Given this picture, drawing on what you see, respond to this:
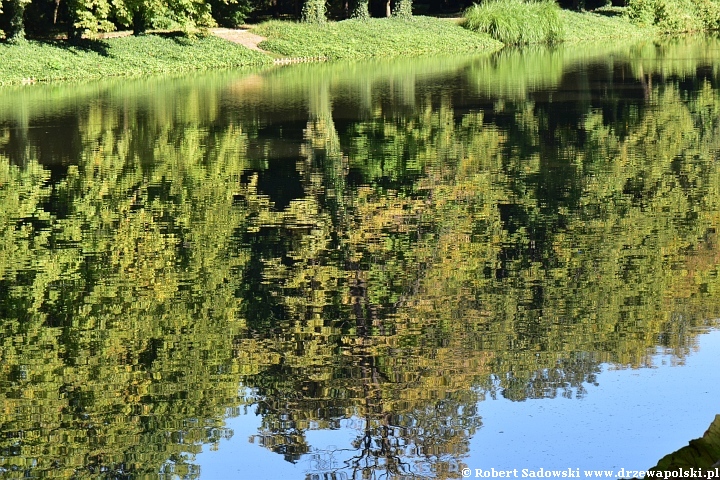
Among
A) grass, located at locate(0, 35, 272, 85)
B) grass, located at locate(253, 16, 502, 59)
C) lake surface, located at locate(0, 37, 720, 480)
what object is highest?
grass, located at locate(253, 16, 502, 59)

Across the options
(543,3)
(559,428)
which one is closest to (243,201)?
(559,428)

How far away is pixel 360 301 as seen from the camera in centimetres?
1077

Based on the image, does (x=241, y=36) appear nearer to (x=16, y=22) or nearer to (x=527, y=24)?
(x=16, y=22)

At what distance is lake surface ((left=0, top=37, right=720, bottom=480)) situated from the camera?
7684 mm

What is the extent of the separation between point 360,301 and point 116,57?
34488 mm

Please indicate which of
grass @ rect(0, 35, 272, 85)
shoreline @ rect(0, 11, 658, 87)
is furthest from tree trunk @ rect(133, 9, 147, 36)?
grass @ rect(0, 35, 272, 85)

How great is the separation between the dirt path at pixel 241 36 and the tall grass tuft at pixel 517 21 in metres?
12.5

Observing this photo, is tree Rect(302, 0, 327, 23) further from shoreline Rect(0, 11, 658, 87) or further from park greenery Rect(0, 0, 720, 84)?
A: shoreline Rect(0, 11, 658, 87)

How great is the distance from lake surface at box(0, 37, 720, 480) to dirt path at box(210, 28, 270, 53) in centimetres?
2691

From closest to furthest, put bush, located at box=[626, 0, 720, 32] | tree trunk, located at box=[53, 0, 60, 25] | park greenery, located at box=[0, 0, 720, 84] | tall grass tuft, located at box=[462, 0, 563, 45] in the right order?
1. park greenery, located at box=[0, 0, 720, 84]
2. tree trunk, located at box=[53, 0, 60, 25]
3. tall grass tuft, located at box=[462, 0, 563, 45]
4. bush, located at box=[626, 0, 720, 32]

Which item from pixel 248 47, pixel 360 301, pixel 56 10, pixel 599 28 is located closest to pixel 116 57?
pixel 56 10

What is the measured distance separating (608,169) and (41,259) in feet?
28.5

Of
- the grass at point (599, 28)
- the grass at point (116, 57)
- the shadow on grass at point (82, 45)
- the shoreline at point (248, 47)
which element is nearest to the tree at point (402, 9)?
the shoreline at point (248, 47)

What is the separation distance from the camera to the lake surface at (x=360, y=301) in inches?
303
